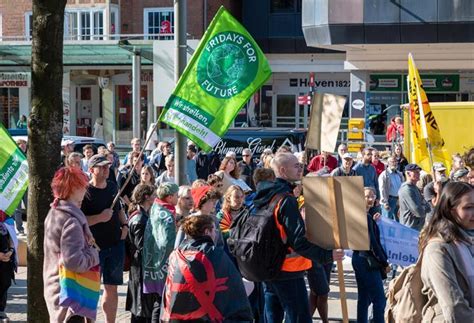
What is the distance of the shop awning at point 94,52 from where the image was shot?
1407 inches

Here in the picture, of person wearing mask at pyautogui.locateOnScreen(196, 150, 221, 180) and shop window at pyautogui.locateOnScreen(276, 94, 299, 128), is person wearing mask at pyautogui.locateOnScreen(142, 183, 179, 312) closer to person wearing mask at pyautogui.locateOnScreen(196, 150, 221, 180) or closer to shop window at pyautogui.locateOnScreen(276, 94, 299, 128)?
person wearing mask at pyautogui.locateOnScreen(196, 150, 221, 180)

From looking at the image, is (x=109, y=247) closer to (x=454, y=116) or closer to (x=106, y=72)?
(x=454, y=116)

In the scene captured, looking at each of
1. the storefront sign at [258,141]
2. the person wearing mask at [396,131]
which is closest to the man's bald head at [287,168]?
the storefront sign at [258,141]

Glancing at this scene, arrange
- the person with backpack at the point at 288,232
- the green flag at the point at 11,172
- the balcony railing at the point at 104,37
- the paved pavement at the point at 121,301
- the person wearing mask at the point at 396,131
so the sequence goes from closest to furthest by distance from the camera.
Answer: the person with backpack at the point at 288,232 < the green flag at the point at 11,172 < the paved pavement at the point at 121,301 < the person wearing mask at the point at 396,131 < the balcony railing at the point at 104,37

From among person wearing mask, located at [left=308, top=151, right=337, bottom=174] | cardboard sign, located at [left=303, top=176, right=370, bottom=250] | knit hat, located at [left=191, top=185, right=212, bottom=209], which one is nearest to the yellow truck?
person wearing mask, located at [left=308, top=151, right=337, bottom=174]

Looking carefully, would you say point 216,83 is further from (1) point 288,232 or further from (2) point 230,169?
(2) point 230,169

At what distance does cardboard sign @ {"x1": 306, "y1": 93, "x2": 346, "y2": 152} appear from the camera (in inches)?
513

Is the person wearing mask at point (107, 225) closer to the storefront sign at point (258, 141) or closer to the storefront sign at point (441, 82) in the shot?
the storefront sign at point (258, 141)

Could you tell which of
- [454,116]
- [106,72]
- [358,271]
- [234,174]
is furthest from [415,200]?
[106,72]

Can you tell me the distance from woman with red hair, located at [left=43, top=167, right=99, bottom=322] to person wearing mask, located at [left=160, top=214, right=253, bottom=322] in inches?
34.5

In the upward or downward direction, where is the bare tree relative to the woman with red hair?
upward

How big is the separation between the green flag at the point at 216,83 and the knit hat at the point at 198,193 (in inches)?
47.8

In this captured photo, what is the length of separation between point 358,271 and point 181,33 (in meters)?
3.60

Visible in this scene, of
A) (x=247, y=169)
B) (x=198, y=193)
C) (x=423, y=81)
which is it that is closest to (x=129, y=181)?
(x=198, y=193)
